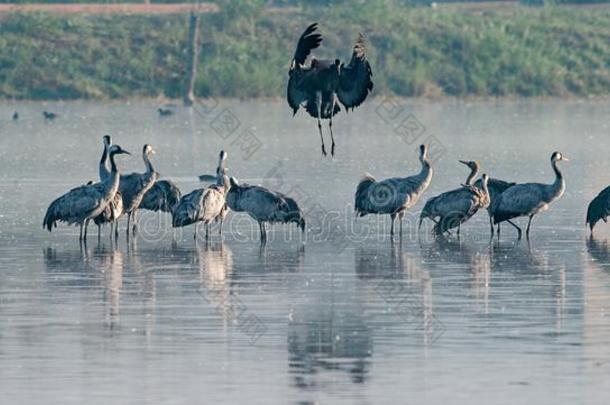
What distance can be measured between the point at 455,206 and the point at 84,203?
5.68 m

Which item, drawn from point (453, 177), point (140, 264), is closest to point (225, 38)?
point (453, 177)

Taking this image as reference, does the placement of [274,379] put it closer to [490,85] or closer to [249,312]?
[249,312]

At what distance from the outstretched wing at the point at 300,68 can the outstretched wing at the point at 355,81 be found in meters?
0.51

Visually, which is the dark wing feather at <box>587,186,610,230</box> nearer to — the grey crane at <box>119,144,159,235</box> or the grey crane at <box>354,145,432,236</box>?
the grey crane at <box>354,145,432,236</box>

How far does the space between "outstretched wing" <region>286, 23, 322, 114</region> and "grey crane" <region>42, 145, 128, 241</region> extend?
3.68 m

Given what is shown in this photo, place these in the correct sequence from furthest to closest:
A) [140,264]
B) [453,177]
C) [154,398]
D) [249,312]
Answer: [453,177] → [140,264] → [249,312] → [154,398]

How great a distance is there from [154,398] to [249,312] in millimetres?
5208

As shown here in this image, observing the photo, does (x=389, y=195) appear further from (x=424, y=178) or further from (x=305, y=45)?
(x=305, y=45)

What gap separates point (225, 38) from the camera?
87.5m

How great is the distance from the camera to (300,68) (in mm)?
27547

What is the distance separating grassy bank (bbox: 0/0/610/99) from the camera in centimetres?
8106

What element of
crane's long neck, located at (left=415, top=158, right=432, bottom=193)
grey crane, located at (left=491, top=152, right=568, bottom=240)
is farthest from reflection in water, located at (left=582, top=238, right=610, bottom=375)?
crane's long neck, located at (left=415, top=158, right=432, bottom=193)

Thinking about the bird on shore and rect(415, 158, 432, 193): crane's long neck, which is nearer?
the bird on shore

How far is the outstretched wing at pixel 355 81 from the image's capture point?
2744 cm
